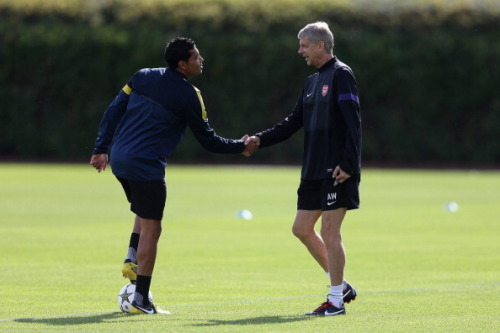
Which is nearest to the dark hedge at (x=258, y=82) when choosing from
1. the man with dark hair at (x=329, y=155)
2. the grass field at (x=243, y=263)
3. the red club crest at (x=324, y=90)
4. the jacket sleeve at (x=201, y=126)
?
the grass field at (x=243, y=263)

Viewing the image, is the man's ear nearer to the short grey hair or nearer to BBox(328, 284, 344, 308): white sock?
the short grey hair

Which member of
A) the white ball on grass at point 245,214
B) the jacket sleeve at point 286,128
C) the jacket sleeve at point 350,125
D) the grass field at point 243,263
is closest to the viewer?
the grass field at point 243,263

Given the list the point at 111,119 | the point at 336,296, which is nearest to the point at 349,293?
the point at 336,296

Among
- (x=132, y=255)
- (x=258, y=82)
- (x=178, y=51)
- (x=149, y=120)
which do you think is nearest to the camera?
(x=149, y=120)

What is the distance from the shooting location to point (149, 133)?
9.89 m

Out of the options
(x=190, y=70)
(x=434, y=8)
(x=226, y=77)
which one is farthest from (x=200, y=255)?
(x=434, y=8)

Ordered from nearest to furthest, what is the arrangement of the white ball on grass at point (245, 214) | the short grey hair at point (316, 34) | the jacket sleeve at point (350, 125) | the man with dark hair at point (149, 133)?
the jacket sleeve at point (350, 125), the man with dark hair at point (149, 133), the short grey hair at point (316, 34), the white ball on grass at point (245, 214)

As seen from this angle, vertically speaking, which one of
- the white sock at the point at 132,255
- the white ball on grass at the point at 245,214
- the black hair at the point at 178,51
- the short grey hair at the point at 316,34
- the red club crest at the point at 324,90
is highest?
the short grey hair at the point at 316,34

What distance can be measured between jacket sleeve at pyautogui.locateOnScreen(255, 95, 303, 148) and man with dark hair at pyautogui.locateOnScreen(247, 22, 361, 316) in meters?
0.40

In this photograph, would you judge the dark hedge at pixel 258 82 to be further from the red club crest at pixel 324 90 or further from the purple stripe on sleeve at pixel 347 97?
the purple stripe on sleeve at pixel 347 97

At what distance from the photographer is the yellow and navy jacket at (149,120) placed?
32.4 ft

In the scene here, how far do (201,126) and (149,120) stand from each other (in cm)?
48

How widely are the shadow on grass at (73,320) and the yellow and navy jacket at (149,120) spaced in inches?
47.7

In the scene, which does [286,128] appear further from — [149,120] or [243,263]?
[243,263]
